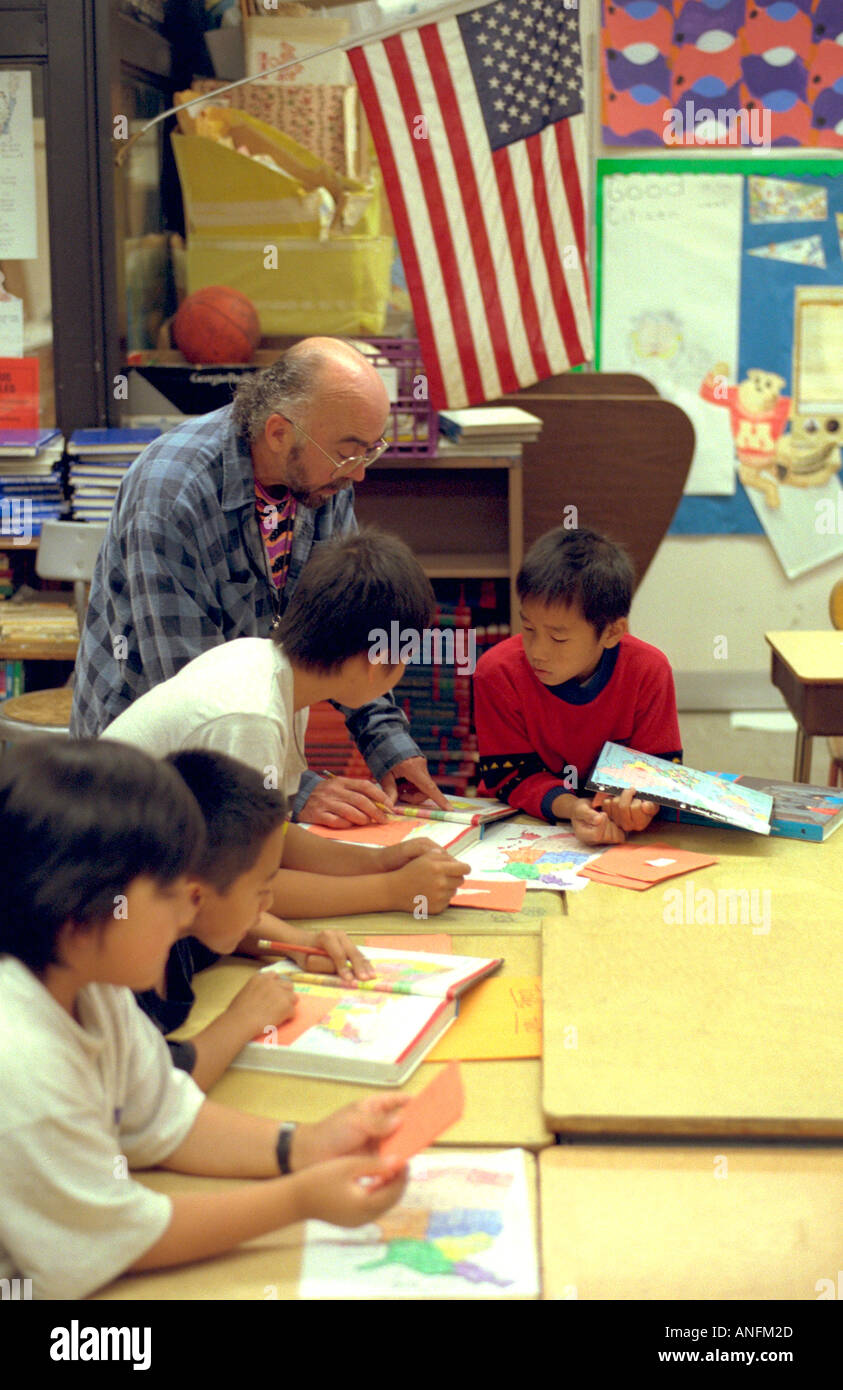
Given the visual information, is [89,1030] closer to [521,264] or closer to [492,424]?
[492,424]

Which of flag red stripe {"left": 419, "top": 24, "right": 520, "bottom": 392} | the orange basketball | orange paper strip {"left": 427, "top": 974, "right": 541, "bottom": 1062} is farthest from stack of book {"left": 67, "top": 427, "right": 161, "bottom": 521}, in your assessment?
orange paper strip {"left": 427, "top": 974, "right": 541, "bottom": 1062}

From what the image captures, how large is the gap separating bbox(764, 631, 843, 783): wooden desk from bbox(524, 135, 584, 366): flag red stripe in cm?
125

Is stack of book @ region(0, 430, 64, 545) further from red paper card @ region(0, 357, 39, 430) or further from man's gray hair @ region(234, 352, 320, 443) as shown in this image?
man's gray hair @ region(234, 352, 320, 443)

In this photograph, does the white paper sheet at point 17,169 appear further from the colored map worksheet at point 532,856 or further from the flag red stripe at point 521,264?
the colored map worksheet at point 532,856

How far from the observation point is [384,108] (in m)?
3.72

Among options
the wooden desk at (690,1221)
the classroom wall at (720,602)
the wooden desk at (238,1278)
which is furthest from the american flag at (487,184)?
the wooden desk at (238,1278)

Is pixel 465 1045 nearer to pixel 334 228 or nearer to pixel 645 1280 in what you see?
pixel 645 1280

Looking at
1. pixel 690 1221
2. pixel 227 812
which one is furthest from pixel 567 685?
pixel 690 1221

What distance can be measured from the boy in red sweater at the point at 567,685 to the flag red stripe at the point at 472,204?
1811 mm

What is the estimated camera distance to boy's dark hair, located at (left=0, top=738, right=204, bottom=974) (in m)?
0.97

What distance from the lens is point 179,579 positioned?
214 centimetres

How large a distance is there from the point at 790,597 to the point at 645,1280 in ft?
15.5

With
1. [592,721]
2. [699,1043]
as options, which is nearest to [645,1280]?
[699,1043]

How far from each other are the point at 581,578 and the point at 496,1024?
0.98m
